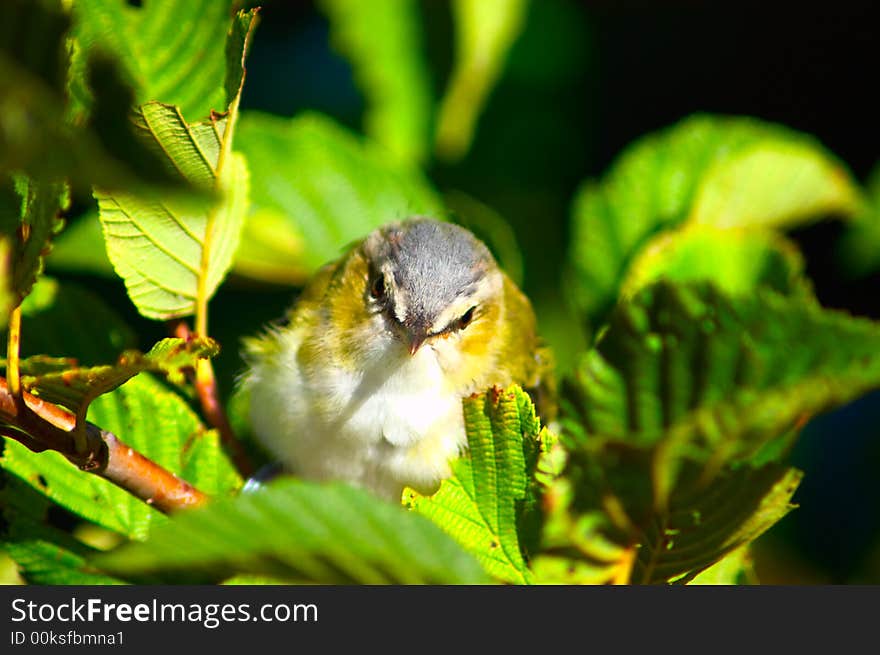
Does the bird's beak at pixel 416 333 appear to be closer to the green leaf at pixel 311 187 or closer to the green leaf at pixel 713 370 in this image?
the green leaf at pixel 311 187

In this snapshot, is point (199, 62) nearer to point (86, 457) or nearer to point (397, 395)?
point (86, 457)

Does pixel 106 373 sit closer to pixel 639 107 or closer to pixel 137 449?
pixel 137 449

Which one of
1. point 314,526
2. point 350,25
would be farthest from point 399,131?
point 314,526

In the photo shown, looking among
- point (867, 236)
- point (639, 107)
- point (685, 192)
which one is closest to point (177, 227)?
point (685, 192)

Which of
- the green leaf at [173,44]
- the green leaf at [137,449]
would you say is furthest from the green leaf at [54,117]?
the green leaf at [137,449]

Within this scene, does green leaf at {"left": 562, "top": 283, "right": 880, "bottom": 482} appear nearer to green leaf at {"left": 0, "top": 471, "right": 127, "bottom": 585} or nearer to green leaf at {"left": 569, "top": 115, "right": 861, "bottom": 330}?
green leaf at {"left": 0, "top": 471, "right": 127, "bottom": 585}

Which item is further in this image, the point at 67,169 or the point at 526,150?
the point at 526,150
